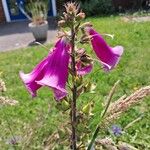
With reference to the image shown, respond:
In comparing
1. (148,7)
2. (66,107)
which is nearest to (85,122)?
(66,107)

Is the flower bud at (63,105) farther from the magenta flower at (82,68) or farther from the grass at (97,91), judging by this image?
the grass at (97,91)

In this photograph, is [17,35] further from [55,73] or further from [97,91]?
[55,73]

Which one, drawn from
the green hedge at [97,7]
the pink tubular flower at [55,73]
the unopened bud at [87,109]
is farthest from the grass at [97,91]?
the green hedge at [97,7]

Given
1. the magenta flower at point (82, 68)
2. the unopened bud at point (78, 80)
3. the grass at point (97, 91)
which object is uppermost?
the magenta flower at point (82, 68)

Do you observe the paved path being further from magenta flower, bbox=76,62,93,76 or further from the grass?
magenta flower, bbox=76,62,93,76

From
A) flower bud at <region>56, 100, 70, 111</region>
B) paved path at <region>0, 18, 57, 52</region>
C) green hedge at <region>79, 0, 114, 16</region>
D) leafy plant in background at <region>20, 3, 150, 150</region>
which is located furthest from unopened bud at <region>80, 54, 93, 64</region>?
green hedge at <region>79, 0, 114, 16</region>

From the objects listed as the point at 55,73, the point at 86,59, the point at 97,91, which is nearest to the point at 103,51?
the point at 86,59

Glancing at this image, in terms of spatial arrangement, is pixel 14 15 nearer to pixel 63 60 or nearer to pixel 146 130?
pixel 146 130
